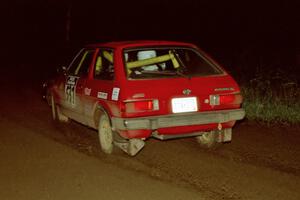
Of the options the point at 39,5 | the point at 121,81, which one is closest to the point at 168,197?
the point at 121,81

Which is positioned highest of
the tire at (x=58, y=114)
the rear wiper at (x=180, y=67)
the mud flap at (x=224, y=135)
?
the rear wiper at (x=180, y=67)

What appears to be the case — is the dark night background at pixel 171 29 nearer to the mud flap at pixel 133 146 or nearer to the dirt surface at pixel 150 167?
A: the dirt surface at pixel 150 167

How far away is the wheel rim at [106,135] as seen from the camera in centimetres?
679

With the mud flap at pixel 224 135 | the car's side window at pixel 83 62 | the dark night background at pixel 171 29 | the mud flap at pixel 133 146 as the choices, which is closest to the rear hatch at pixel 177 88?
the mud flap at pixel 224 135

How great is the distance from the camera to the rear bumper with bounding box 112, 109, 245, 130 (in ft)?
19.8

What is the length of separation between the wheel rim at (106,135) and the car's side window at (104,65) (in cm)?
56

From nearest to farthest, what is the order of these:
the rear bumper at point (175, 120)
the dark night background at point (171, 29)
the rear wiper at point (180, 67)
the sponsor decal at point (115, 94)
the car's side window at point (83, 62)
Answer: the rear bumper at point (175, 120)
the sponsor decal at point (115, 94)
the rear wiper at point (180, 67)
the car's side window at point (83, 62)
the dark night background at point (171, 29)

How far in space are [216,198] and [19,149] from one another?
342cm

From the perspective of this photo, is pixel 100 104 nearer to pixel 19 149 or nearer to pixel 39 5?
pixel 19 149

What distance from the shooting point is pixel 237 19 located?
2689 centimetres

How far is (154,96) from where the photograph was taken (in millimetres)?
6109

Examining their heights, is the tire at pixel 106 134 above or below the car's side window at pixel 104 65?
below

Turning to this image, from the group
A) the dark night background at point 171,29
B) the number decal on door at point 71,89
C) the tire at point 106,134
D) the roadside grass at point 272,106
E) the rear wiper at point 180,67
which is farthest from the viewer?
the dark night background at point 171,29

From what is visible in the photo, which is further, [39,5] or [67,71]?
[39,5]
